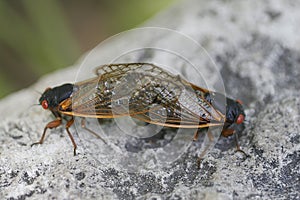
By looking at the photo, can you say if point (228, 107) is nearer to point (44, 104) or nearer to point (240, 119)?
point (240, 119)

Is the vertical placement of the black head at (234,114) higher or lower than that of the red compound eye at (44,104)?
higher

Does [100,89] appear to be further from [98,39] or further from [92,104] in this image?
[98,39]

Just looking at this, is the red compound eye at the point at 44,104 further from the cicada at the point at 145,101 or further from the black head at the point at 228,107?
the black head at the point at 228,107

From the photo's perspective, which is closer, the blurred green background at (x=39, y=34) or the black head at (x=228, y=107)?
the black head at (x=228, y=107)

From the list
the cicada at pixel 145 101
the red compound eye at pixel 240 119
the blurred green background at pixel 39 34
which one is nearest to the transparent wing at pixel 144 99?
the cicada at pixel 145 101

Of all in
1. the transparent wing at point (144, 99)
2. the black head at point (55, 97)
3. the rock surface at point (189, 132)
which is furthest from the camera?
the black head at point (55, 97)

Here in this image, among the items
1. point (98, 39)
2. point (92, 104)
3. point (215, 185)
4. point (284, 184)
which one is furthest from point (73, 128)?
point (98, 39)

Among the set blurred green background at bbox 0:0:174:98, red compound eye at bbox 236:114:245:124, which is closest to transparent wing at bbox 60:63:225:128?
red compound eye at bbox 236:114:245:124
